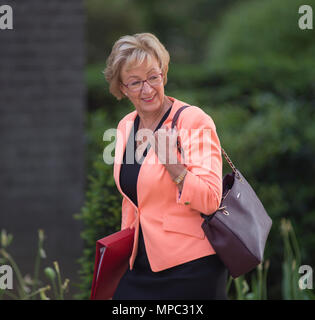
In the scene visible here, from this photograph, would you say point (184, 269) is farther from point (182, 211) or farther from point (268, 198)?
point (268, 198)

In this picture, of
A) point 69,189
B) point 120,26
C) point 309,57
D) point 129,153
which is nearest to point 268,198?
point 69,189

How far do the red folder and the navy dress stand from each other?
2.8 inches

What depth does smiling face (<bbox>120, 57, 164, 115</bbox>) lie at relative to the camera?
8.16 ft

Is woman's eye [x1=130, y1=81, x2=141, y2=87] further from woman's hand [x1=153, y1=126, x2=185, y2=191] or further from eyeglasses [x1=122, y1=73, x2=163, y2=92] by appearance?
woman's hand [x1=153, y1=126, x2=185, y2=191]

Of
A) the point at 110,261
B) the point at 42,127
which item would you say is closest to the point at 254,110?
the point at 42,127

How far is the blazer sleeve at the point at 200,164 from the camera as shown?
2322mm

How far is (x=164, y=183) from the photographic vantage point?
2439 mm

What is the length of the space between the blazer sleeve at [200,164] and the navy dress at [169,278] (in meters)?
0.18

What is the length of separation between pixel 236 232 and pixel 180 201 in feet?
0.88

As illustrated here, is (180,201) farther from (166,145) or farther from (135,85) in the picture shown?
(135,85)

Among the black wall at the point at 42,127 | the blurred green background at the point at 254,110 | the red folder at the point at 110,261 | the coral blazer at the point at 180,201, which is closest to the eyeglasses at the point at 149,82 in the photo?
the coral blazer at the point at 180,201

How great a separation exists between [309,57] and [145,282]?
847 cm

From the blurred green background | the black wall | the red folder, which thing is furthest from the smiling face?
the black wall

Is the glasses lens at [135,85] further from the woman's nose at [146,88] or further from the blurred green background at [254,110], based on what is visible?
the blurred green background at [254,110]
